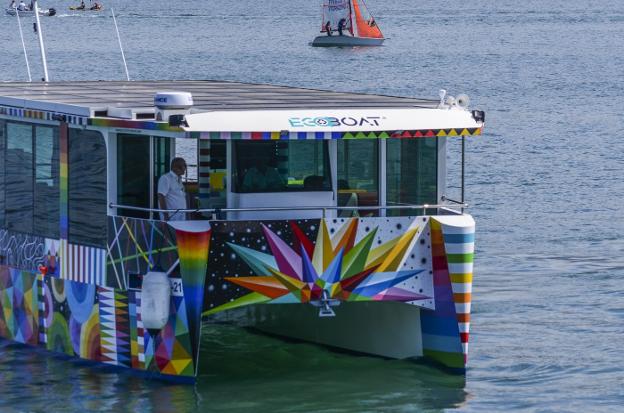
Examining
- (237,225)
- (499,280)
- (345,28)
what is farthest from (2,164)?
(345,28)

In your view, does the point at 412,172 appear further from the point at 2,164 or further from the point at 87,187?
the point at 2,164

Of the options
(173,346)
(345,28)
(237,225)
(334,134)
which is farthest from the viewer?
(345,28)

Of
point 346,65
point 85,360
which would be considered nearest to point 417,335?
point 85,360

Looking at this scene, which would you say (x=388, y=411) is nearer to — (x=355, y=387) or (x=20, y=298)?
(x=355, y=387)

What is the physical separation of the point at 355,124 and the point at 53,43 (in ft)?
318

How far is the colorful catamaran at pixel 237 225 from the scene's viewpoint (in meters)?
17.9

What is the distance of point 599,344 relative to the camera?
2252 cm

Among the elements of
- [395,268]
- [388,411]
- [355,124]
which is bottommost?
[388,411]

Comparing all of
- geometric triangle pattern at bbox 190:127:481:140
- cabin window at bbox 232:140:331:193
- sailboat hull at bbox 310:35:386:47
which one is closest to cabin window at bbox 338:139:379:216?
cabin window at bbox 232:140:331:193

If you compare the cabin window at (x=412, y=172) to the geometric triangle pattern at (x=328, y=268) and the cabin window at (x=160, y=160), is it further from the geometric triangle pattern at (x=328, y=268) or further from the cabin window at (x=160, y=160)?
the cabin window at (x=160, y=160)

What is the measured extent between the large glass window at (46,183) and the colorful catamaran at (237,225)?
2 centimetres

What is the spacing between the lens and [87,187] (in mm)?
18984

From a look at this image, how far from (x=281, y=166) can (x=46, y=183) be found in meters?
2.99

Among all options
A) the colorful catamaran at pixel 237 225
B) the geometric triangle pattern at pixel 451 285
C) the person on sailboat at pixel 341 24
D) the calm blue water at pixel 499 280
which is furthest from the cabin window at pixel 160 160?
the person on sailboat at pixel 341 24
